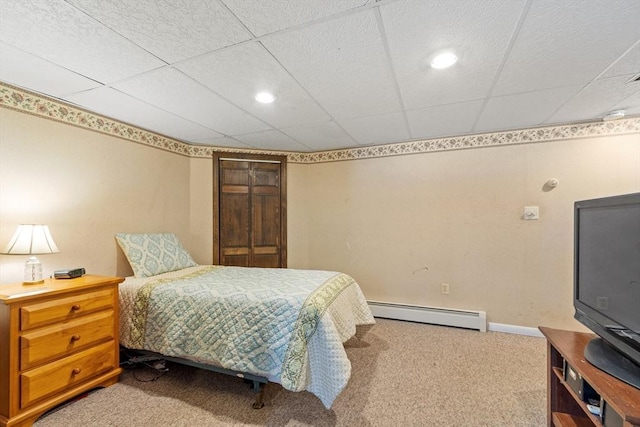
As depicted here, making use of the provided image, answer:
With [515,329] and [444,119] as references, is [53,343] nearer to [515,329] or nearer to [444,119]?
[444,119]

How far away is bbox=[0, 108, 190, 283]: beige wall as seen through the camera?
78.1 inches

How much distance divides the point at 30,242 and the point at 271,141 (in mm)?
2317

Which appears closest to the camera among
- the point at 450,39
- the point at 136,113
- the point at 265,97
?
the point at 450,39

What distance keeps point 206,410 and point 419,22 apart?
257cm

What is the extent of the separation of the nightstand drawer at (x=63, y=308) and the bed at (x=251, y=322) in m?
0.22

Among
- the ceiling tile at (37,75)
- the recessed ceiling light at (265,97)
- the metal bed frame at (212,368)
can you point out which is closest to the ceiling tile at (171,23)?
the recessed ceiling light at (265,97)

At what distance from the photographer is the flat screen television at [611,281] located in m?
1.08

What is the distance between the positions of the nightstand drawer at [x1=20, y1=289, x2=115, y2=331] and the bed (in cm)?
22

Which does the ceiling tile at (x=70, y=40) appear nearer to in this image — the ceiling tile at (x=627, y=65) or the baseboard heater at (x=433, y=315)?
the ceiling tile at (x=627, y=65)

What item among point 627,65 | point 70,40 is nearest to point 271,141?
point 70,40

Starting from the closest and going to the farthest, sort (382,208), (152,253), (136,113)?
(136,113) < (152,253) < (382,208)

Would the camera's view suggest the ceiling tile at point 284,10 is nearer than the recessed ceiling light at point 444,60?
Yes

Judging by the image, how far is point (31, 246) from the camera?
5.97 feet

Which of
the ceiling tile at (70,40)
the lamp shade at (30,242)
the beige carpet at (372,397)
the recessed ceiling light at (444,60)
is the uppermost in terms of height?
the ceiling tile at (70,40)
